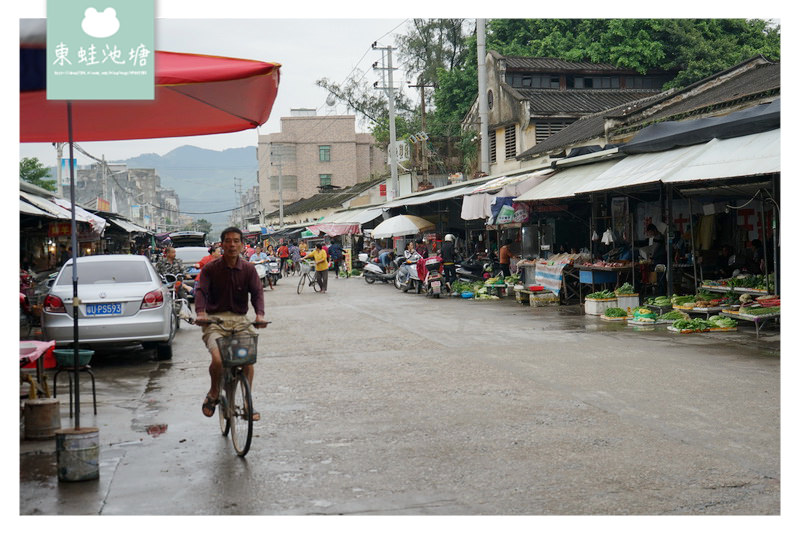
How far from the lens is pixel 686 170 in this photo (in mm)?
12867

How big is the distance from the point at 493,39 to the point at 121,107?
37540 millimetres

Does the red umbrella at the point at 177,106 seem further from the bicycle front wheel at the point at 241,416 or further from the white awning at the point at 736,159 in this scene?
the white awning at the point at 736,159

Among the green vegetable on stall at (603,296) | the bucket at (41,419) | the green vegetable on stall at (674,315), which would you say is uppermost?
the green vegetable on stall at (603,296)

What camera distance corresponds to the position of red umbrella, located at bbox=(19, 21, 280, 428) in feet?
17.5

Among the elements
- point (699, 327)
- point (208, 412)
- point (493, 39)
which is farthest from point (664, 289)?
point (493, 39)

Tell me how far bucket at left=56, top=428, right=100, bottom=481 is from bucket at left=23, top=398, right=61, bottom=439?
5.18 ft

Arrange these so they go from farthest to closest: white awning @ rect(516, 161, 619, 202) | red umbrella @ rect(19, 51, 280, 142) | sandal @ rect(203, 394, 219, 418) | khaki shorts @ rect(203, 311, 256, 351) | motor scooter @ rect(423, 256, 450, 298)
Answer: motor scooter @ rect(423, 256, 450, 298)
white awning @ rect(516, 161, 619, 202)
sandal @ rect(203, 394, 219, 418)
khaki shorts @ rect(203, 311, 256, 351)
red umbrella @ rect(19, 51, 280, 142)

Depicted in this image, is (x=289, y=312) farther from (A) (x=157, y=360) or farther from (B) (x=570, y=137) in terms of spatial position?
(B) (x=570, y=137)

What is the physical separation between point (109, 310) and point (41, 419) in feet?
13.7

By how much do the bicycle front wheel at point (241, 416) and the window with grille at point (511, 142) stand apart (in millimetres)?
30532

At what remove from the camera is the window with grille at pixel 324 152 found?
83438mm

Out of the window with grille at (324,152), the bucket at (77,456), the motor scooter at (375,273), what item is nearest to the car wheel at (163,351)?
the bucket at (77,456)

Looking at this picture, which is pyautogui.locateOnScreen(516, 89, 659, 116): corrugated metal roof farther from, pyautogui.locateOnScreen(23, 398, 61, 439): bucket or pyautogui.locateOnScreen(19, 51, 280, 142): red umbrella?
pyautogui.locateOnScreen(23, 398, 61, 439): bucket

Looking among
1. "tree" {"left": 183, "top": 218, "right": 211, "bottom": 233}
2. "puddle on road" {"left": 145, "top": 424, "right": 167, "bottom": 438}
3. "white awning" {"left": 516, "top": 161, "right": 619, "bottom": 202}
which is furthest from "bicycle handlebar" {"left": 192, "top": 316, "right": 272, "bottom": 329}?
"tree" {"left": 183, "top": 218, "right": 211, "bottom": 233}
